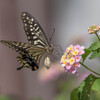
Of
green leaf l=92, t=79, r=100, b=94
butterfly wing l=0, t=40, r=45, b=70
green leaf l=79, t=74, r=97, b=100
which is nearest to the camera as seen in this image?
green leaf l=79, t=74, r=97, b=100

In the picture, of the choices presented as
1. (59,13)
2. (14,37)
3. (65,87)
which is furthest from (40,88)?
(65,87)

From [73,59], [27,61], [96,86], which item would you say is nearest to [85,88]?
[96,86]

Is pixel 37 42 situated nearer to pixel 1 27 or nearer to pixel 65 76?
pixel 65 76

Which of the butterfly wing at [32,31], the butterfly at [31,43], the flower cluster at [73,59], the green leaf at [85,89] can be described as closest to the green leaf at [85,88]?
the green leaf at [85,89]

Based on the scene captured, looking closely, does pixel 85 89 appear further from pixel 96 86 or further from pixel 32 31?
pixel 32 31

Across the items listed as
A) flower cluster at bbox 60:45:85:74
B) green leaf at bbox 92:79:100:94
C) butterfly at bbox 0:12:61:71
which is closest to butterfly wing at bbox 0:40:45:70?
butterfly at bbox 0:12:61:71

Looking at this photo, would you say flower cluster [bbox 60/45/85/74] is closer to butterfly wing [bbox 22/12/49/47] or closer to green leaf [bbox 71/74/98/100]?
green leaf [bbox 71/74/98/100]

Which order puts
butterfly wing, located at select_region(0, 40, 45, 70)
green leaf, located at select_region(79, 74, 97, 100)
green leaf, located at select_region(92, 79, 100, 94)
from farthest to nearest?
butterfly wing, located at select_region(0, 40, 45, 70) → green leaf, located at select_region(92, 79, 100, 94) → green leaf, located at select_region(79, 74, 97, 100)
